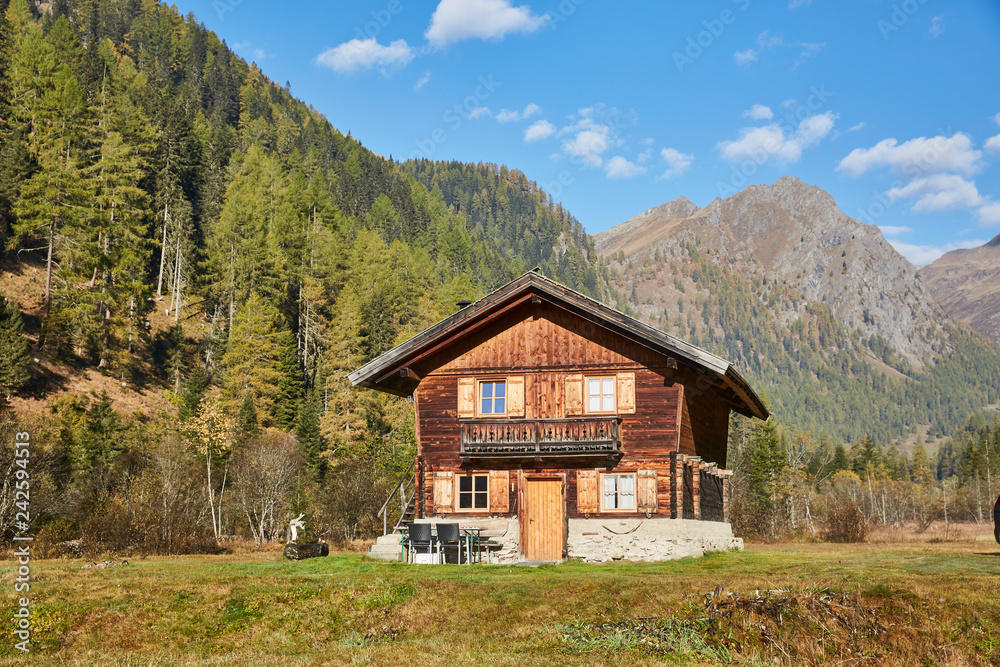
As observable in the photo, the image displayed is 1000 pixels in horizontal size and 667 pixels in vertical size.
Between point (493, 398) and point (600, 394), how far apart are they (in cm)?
387

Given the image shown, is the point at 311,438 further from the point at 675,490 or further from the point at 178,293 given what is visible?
the point at 675,490

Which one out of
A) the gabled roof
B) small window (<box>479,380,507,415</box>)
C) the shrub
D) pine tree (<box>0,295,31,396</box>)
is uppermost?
pine tree (<box>0,295,31,396</box>)

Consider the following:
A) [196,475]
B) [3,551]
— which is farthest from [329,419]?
[3,551]

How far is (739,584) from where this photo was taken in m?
16.6

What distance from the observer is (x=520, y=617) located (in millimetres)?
15523

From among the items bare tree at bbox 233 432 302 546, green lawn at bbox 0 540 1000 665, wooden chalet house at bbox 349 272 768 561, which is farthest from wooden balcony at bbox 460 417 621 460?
bare tree at bbox 233 432 302 546

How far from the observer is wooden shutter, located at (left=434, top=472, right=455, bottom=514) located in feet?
97.6

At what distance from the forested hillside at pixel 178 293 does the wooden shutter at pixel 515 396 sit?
48.5 feet

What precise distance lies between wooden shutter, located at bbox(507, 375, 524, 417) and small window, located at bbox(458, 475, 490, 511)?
2.48 m

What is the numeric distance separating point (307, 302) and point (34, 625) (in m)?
75.4

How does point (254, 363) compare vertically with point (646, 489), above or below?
above

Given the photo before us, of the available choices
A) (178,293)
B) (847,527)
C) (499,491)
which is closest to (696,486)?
(499,491)

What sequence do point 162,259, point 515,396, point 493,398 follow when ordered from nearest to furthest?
point 515,396 < point 493,398 < point 162,259

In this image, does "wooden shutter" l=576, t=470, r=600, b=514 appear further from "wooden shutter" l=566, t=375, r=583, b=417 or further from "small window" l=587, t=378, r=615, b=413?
"small window" l=587, t=378, r=615, b=413
